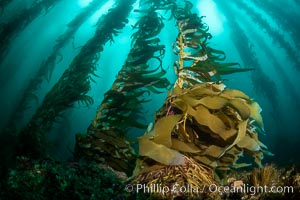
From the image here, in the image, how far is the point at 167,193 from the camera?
162 centimetres

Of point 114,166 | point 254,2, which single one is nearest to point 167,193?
point 114,166

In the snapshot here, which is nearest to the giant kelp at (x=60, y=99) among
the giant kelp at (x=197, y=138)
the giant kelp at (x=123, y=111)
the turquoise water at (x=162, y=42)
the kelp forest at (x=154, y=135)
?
the kelp forest at (x=154, y=135)

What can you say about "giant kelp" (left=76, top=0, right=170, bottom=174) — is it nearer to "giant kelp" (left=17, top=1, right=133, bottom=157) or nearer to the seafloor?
"giant kelp" (left=17, top=1, right=133, bottom=157)

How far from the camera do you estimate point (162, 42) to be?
18000 millimetres

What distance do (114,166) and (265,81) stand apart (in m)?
12.8

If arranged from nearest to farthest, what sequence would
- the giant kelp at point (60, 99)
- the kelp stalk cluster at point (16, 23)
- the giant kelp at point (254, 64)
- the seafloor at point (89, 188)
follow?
the seafloor at point (89, 188) < the giant kelp at point (60, 99) < the kelp stalk cluster at point (16, 23) < the giant kelp at point (254, 64)

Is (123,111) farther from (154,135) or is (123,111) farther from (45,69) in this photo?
(45,69)

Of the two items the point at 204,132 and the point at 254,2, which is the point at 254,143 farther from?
the point at 254,2

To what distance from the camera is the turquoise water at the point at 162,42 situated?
1023 cm

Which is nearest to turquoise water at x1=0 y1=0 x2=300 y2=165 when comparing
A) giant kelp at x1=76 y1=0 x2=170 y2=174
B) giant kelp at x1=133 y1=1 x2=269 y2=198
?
giant kelp at x1=76 y1=0 x2=170 y2=174

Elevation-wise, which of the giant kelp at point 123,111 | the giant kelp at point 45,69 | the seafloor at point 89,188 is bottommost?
the seafloor at point 89,188

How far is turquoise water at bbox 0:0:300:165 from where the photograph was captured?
403 inches

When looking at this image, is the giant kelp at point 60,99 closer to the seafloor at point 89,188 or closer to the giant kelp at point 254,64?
the seafloor at point 89,188

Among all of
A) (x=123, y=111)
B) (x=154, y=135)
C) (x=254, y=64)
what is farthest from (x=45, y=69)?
(x=254, y=64)
